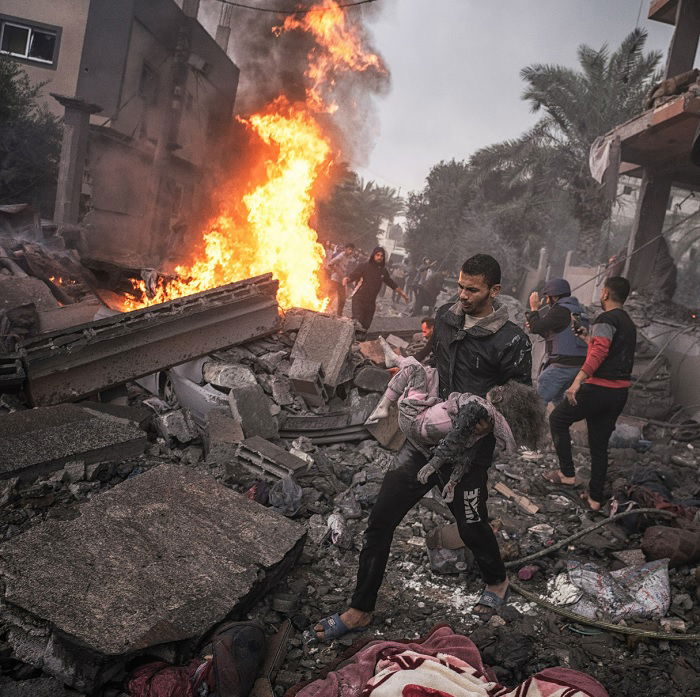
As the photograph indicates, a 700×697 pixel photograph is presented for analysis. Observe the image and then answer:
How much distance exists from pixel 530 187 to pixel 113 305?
18.1m

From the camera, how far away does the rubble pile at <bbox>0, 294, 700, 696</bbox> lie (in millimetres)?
2998

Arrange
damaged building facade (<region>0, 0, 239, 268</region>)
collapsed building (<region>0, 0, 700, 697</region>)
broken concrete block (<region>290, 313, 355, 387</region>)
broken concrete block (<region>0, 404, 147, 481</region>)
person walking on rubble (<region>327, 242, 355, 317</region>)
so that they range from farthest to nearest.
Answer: person walking on rubble (<region>327, 242, 355, 317</region>) → damaged building facade (<region>0, 0, 239, 268</region>) → broken concrete block (<region>290, 313, 355, 387</region>) → broken concrete block (<region>0, 404, 147, 481</region>) → collapsed building (<region>0, 0, 700, 697</region>)

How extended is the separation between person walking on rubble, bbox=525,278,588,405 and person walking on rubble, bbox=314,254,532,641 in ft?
9.79

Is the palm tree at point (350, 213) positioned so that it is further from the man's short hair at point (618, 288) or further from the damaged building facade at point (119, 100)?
the man's short hair at point (618, 288)

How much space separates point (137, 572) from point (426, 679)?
1.67 metres

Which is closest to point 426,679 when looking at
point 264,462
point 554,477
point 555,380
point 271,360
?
point 264,462

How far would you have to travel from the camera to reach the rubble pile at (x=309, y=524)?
300 cm

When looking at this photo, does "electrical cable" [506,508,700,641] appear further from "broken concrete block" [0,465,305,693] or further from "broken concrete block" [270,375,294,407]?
"broken concrete block" [270,375,294,407]

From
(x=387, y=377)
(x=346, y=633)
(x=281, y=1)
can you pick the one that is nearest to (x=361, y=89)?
(x=281, y=1)

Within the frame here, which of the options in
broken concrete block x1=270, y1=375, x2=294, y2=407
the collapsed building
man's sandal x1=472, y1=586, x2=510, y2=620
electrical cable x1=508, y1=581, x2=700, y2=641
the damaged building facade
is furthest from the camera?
the damaged building facade

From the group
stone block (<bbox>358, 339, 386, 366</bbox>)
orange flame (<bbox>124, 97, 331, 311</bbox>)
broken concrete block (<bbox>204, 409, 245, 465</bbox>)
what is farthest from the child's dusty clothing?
orange flame (<bbox>124, 97, 331, 311</bbox>)

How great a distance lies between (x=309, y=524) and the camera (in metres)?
4.37

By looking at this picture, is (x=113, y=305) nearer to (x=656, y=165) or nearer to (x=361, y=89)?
(x=656, y=165)

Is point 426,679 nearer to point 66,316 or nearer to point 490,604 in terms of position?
point 490,604
